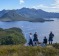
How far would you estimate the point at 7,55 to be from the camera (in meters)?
15.8

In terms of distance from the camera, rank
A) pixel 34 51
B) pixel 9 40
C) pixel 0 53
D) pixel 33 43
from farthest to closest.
Result: pixel 9 40 → pixel 33 43 → pixel 34 51 → pixel 0 53

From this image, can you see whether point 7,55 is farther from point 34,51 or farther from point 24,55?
point 34,51

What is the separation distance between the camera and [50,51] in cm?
1783

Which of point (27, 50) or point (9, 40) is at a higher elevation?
point (27, 50)

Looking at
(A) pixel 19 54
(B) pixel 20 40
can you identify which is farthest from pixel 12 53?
(B) pixel 20 40

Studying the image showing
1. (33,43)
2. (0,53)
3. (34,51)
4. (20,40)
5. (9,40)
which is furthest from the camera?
(20,40)

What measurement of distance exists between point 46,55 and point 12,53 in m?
2.60

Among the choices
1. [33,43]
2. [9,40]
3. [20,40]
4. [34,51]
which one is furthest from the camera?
[20,40]

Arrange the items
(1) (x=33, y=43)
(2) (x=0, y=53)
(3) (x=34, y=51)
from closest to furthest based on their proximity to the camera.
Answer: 1. (2) (x=0, y=53)
2. (3) (x=34, y=51)
3. (1) (x=33, y=43)

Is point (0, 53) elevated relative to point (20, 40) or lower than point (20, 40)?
elevated

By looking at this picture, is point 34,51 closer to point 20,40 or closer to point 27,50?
point 27,50

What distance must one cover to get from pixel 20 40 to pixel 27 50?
4330 inches

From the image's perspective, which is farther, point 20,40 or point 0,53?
point 20,40

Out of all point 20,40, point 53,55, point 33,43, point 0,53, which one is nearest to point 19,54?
point 0,53
